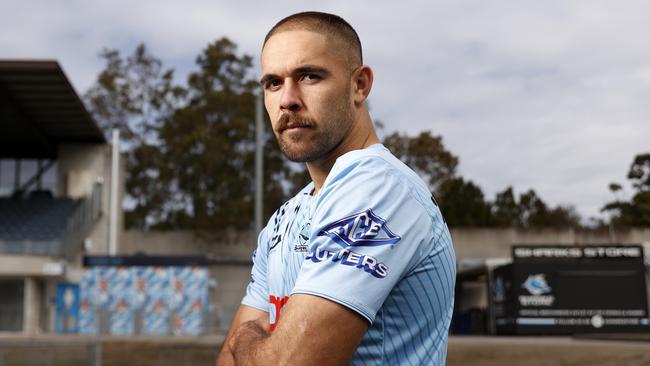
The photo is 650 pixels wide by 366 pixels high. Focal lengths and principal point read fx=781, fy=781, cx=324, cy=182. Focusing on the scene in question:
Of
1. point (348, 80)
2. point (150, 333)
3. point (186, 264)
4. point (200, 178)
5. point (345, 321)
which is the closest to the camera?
point (345, 321)

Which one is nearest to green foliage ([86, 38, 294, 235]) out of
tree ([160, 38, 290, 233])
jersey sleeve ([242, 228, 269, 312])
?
tree ([160, 38, 290, 233])

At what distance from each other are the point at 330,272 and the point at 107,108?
56.5 m

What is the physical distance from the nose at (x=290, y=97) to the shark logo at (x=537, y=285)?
2997 cm

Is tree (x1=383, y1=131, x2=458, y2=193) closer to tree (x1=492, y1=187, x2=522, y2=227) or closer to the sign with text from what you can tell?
tree (x1=492, y1=187, x2=522, y2=227)

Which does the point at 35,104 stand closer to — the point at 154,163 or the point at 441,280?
the point at 154,163

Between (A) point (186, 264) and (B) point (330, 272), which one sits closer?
(B) point (330, 272)

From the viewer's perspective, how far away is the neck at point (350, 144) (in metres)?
1.92

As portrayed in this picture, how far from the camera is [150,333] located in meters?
32.5

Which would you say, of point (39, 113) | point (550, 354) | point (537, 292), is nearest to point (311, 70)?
point (550, 354)

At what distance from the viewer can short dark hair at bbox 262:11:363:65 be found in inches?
71.9

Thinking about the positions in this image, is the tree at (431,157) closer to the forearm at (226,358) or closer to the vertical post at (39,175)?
the vertical post at (39,175)

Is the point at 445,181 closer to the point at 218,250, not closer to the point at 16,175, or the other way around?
the point at 218,250

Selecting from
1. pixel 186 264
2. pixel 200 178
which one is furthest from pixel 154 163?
pixel 186 264

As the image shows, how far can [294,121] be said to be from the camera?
185 centimetres
